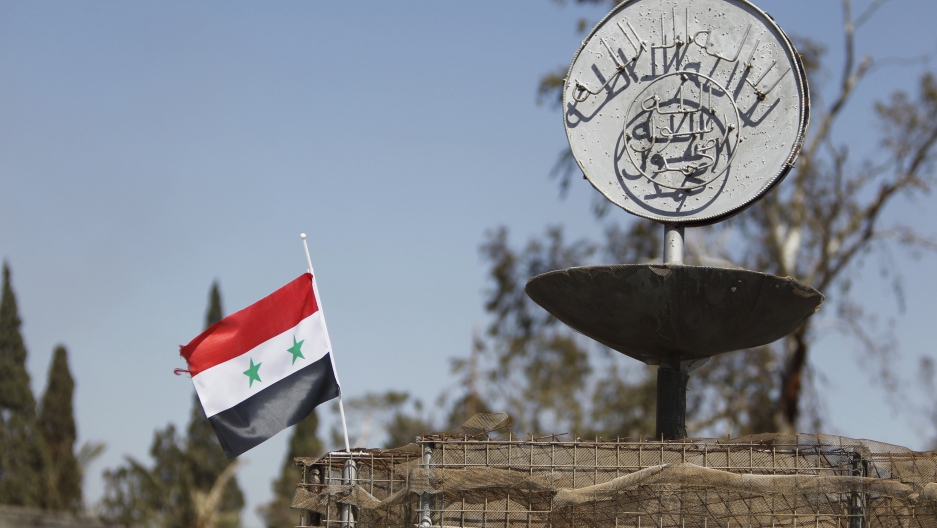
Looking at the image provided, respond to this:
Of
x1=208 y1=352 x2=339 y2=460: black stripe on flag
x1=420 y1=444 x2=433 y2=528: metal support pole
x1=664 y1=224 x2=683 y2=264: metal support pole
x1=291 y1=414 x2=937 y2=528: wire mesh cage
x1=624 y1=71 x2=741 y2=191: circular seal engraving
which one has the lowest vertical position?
x1=420 y1=444 x2=433 y2=528: metal support pole

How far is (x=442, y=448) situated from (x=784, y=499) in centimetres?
165

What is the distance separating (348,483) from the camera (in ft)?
19.1

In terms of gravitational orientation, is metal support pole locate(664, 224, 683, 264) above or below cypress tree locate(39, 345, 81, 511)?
below

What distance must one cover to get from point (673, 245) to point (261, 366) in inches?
107

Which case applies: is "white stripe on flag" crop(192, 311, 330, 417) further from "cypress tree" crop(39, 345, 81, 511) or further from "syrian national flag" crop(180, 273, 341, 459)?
"cypress tree" crop(39, 345, 81, 511)

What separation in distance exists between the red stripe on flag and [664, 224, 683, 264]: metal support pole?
2267mm

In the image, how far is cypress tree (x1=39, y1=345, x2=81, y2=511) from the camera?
39312 mm

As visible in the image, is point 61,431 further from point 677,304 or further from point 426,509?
point 677,304

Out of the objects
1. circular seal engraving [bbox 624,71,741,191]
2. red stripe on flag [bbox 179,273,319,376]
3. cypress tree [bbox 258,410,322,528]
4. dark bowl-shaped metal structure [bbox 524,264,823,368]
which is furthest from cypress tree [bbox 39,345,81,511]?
dark bowl-shaped metal structure [bbox 524,264,823,368]

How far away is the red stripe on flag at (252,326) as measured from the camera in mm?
7180

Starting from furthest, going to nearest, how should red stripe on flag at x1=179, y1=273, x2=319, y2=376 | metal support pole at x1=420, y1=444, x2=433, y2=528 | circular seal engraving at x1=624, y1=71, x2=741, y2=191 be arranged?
red stripe on flag at x1=179, y1=273, x2=319, y2=376 < circular seal engraving at x1=624, y1=71, x2=741, y2=191 < metal support pole at x1=420, y1=444, x2=433, y2=528

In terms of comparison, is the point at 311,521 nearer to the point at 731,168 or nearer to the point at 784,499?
the point at 784,499

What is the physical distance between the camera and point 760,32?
6.85 m

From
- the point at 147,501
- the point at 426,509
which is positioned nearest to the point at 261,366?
the point at 426,509
